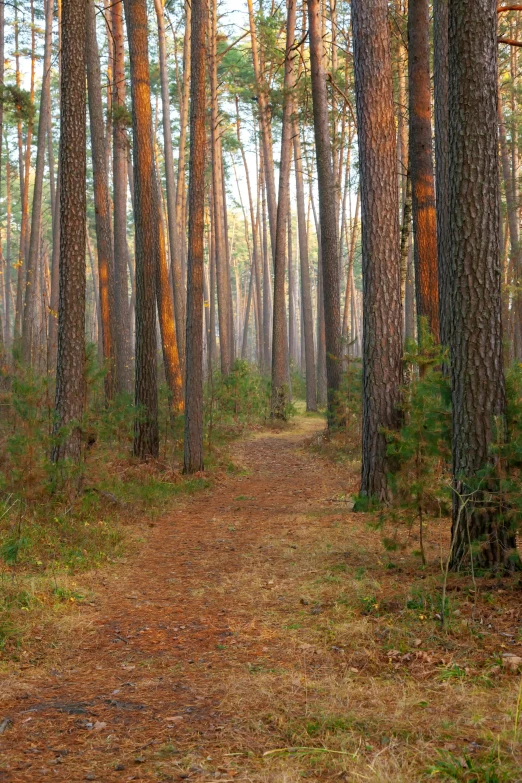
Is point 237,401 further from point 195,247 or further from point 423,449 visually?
point 423,449

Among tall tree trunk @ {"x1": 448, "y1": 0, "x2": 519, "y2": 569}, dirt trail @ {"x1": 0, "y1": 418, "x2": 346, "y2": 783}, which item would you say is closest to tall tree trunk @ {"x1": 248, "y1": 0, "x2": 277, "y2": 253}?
dirt trail @ {"x1": 0, "y1": 418, "x2": 346, "y2": 783}

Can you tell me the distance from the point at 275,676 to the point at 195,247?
831 cm

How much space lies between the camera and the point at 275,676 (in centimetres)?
390

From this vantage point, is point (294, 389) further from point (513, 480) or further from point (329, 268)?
point (513, 480)

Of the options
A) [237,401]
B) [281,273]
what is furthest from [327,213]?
[237,401]

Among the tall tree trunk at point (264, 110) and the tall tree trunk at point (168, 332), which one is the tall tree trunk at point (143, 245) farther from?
the tall tree trunk at point (264, 110)

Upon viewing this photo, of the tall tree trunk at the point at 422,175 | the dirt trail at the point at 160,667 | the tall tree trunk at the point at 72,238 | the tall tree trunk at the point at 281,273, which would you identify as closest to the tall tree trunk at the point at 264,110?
the tall tree trunk at the point at 281,273

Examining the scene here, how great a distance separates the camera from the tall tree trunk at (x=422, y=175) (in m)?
9.89

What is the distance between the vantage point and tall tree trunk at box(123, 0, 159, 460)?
36.2 feet

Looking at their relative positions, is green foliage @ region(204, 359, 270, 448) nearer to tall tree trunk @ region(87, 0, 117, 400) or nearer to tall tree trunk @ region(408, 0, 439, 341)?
tall tree trunk @ region(87, 0, 117, 400)

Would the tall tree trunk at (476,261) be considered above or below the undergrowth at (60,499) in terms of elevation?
above

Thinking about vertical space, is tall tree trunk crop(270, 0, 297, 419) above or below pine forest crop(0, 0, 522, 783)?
above

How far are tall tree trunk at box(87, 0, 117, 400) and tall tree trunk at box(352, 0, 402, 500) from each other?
6915mm

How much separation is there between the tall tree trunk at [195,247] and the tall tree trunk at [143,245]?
62 centimetres
